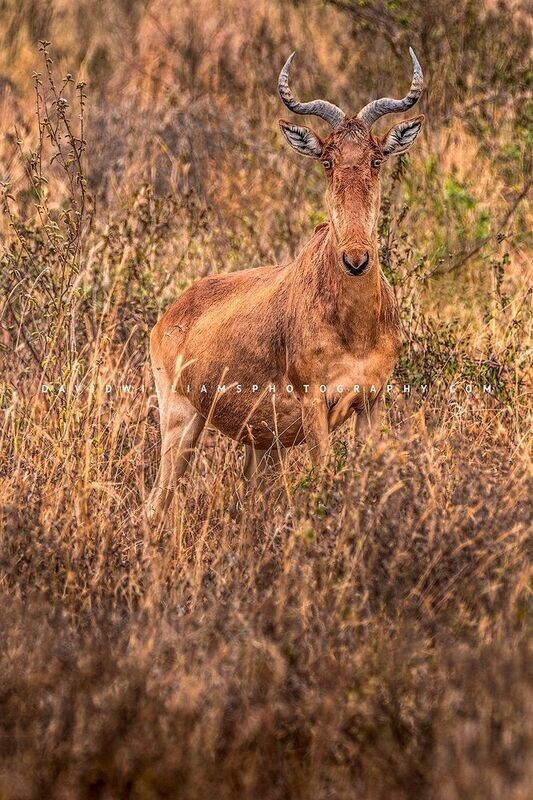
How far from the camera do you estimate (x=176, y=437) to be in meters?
7.65

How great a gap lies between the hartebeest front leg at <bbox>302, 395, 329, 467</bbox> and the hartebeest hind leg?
1.09m

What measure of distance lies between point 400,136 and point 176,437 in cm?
205

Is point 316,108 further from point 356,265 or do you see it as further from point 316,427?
point 316,427

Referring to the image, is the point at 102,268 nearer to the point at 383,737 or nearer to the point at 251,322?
the point at 251,322

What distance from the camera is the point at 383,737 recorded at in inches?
171

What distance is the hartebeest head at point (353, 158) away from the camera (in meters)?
6.27

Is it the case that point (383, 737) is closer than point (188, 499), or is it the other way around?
point (383, 737)

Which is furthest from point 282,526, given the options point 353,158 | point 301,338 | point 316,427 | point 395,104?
point 395,104

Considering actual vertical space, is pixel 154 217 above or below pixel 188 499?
above

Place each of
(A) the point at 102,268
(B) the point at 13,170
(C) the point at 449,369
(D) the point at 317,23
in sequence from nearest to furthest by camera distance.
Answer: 1. (C) the point at 449,369
2. (A) the point at 102,268
3. (B) the point at 13,170
4. (D) the point at 317,23

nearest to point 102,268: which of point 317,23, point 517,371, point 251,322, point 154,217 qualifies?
point 154,217

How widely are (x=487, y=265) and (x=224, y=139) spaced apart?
3.80m

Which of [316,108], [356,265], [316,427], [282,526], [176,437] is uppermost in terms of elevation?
[316,108]

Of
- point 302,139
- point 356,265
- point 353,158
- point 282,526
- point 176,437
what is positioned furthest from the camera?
point 176,437
